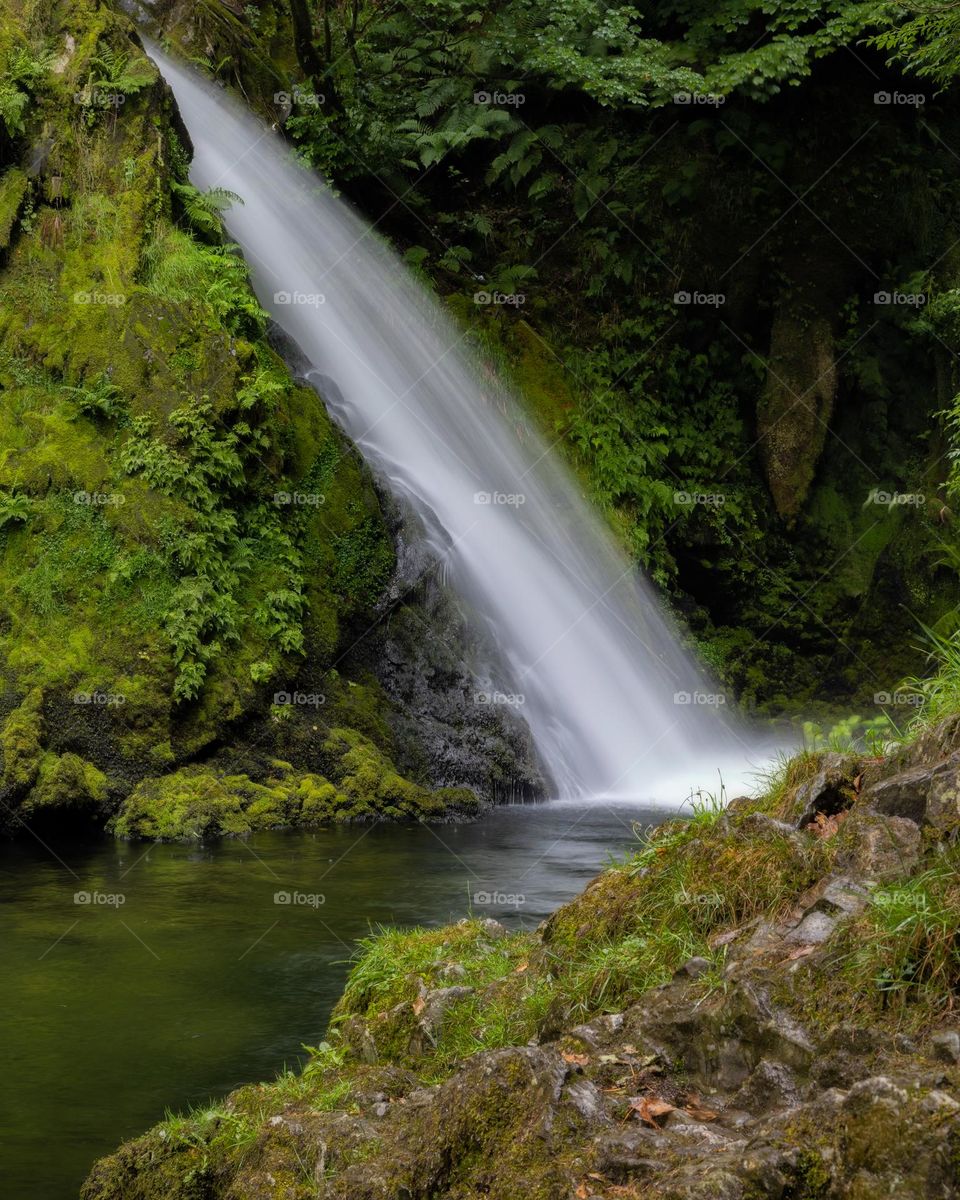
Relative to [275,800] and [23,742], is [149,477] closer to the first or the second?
[23,742]

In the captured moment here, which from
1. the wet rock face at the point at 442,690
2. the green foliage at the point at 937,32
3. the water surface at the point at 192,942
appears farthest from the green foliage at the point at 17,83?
the green foliage at the point at 937,32

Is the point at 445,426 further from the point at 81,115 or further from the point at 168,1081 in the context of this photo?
the point at 168,1081

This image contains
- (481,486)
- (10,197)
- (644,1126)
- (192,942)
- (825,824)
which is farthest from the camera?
(481,486)

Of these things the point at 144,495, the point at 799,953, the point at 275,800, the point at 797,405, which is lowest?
the point at 275,800

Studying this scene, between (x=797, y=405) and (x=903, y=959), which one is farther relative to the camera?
(x=797, y=405)

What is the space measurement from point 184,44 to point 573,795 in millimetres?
11598

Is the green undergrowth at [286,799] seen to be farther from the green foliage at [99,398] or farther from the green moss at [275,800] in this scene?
the green foliage at [99,398]

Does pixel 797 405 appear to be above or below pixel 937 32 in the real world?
below

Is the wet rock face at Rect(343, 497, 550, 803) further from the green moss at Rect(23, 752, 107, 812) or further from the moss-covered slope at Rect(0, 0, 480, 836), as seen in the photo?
the green moss at Rect(23, 752, 107, 812)

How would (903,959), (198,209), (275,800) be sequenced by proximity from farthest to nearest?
(198,209) < (275,800) < (903,959)

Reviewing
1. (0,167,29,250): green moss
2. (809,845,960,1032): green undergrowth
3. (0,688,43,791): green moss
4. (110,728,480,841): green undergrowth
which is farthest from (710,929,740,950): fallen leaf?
(0,167,29,250): green moss

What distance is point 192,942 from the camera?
6.13 metres

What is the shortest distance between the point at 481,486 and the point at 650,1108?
10551 millimetres

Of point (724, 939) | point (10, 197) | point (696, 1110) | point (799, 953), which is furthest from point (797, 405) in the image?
point (696, 1110)
